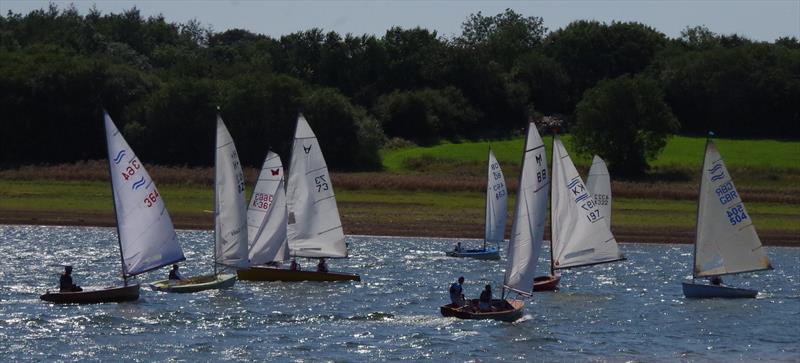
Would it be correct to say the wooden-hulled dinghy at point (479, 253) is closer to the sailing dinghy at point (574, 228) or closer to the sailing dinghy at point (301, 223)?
the sailing dinghy at point (301, 223)

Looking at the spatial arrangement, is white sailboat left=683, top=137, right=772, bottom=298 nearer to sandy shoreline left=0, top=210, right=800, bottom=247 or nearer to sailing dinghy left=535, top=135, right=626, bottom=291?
sailing dinghy left=535, top=135, right=626, bottom=291

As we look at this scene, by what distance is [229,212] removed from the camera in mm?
55344

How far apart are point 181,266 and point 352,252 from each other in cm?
1075

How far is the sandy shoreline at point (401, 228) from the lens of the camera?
81875mm

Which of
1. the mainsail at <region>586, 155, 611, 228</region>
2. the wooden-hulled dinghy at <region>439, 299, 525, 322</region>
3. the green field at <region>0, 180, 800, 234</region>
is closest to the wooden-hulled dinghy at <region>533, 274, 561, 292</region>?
the wooden-hulled dinghy at <region>439, 299, 525, 322</region>

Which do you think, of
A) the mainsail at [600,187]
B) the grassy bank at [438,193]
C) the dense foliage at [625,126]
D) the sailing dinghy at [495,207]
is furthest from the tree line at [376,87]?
the mainsail at [600,187]

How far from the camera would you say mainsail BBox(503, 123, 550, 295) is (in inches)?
1849

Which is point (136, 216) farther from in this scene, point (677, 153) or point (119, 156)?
point (677, 153)

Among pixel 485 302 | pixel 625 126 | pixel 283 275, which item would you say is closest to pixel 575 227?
pixel 485 302

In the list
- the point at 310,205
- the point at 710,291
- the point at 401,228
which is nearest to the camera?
the point at 710,291

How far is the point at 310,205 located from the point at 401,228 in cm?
2558

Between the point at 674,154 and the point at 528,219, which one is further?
the point at 674,154

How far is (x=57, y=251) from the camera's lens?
7031 cm

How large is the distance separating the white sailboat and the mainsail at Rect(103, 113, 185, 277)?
19773 mm
